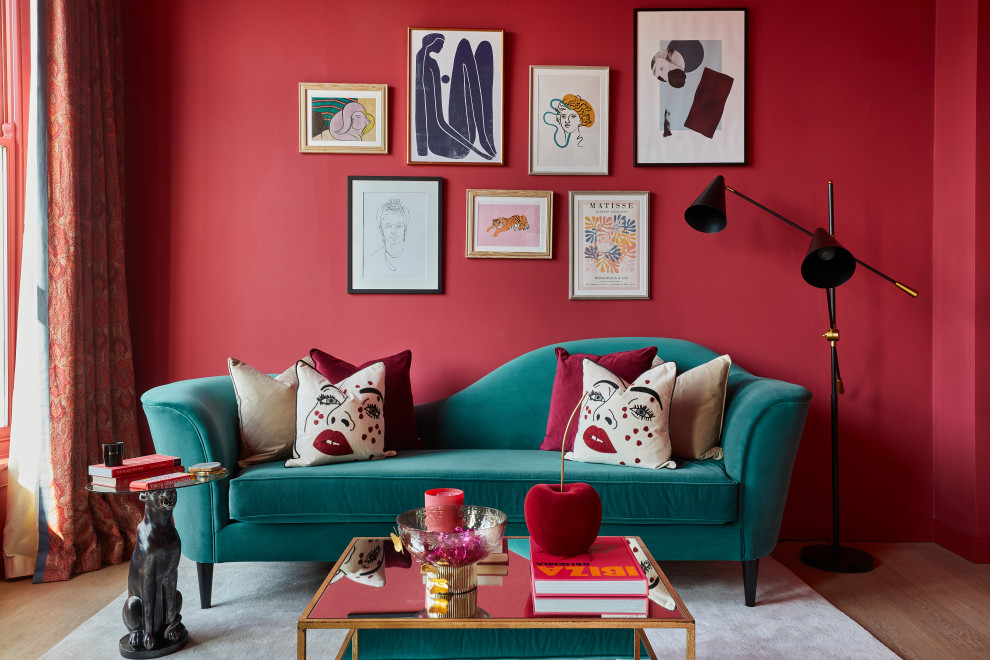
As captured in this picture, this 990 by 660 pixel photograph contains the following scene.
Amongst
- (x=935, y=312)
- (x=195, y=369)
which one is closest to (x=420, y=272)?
(x=195, y=369)

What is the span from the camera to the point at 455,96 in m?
3.07

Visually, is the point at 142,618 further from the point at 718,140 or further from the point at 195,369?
the point at 718,140

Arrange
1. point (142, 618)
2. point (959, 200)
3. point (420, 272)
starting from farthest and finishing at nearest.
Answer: point (420, 272) → point (959, 200) → point (142, 618)

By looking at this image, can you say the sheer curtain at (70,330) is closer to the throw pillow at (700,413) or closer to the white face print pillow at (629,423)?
the white face print pillow at (629,423)

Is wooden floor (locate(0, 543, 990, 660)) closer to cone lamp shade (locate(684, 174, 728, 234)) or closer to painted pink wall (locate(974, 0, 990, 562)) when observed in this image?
painted pink wall (locate(974, 0, 990, 562))

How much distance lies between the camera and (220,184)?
3074 millimetres

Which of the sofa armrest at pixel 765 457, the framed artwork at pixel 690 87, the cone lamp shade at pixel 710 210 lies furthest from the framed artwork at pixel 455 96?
the sofa armrest at pixel 765 457

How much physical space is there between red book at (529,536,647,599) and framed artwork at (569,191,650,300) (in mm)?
1736

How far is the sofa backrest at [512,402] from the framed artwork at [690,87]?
33.4 inches

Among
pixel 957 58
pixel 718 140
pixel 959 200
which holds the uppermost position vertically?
pixel 957 58

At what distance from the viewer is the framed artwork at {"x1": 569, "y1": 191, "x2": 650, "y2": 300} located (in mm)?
3084

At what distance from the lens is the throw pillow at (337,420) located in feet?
7.75

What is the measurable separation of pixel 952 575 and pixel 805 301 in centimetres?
121

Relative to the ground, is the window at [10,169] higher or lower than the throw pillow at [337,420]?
higher
